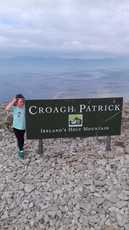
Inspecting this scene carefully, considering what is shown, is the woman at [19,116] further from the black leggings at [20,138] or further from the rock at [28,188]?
the rock at [28,188]

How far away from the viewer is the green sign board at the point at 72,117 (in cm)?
1276

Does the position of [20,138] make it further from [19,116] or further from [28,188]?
[28,188]

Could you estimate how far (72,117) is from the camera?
42.6ft

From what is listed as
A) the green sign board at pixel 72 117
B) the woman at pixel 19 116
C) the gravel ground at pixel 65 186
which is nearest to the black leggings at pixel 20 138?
the woman at pixel 19 116

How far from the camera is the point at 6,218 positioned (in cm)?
1012

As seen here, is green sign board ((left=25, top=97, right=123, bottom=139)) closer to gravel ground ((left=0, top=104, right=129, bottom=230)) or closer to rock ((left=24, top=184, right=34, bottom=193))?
gravel ground ((left=0, top=104, right=129, bottom=230))

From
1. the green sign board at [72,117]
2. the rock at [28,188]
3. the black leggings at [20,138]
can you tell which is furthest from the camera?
the green sign board at [72,117]

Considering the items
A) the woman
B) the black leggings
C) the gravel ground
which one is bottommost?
the gravel ground

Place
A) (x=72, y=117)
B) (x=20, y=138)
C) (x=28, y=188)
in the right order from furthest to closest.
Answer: (x=72, y=117) → (x=20, y=138) → (x=28, y=188)

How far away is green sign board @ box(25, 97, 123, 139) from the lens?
41.9 feet

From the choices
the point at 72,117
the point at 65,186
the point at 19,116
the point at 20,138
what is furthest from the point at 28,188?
the point at 72,117

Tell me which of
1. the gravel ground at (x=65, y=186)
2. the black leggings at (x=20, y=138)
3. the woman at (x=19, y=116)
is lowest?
the gravel ground at (x=65, y=186)

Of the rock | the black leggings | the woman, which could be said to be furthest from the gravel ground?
the woman

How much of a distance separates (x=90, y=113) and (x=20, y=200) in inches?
143
